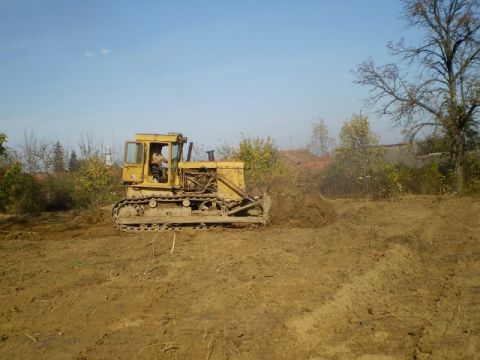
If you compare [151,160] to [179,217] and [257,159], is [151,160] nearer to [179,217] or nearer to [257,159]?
[179,217]

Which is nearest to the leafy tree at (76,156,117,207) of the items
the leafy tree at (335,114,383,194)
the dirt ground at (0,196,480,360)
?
the dirt ground at (0,196,480,360)

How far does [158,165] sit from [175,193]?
3.23 ft

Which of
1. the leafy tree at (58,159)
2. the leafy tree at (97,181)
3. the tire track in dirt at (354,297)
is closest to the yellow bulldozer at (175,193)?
the tire track in dirt at (354,297)

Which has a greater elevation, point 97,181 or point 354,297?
point 97,181

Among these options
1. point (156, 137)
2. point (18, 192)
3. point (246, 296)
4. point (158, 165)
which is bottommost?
point (246, 296)

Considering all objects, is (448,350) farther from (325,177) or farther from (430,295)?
(325,177)

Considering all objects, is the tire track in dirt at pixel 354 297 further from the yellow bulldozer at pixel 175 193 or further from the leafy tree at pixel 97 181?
the leafy tree at pixel 97 181

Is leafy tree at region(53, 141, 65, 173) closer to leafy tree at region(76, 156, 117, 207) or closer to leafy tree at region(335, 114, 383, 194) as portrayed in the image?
leafy tree at region(76, 156, 117, 207)

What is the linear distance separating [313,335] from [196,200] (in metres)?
8.02

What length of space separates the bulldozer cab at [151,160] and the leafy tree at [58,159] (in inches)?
645

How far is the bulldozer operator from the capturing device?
1248cm

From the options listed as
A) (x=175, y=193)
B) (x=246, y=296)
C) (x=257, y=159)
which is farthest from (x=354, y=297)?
(x=257, y=159)

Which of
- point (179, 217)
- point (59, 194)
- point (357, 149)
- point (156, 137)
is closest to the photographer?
point (179, 217)

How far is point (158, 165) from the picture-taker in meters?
12.6
